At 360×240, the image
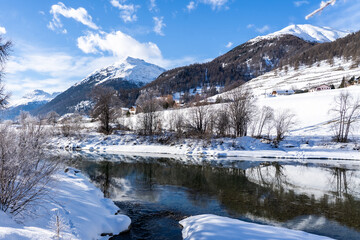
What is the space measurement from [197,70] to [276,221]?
181 meters

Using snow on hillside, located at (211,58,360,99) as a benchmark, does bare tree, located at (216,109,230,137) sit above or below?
below

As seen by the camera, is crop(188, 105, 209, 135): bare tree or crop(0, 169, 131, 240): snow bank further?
crop(188, 105, 209, 135): bare tree

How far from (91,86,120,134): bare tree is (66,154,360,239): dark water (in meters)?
25.5

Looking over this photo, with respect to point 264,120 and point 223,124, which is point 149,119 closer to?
point 223,124

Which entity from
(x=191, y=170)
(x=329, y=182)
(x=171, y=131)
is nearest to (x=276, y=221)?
(x=329, y=182)

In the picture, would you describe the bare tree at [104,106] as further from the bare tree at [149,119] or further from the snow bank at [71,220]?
the snow bank at [71,220]

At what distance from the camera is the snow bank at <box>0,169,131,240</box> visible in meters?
5.19

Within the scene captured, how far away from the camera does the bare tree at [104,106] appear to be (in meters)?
44.8

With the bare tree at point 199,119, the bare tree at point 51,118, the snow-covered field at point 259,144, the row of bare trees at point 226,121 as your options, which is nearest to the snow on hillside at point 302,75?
the snow-covered field at point 259,144

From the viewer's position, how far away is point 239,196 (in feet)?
43.5

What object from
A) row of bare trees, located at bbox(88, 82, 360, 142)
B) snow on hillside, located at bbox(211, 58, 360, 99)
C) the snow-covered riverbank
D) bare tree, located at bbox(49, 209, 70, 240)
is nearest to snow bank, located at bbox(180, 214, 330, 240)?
bare tree, located at bbox(49, 209, 70, 240)

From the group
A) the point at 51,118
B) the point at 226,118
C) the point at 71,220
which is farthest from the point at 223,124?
the point at 71,220

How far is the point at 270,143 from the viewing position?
33.9 m

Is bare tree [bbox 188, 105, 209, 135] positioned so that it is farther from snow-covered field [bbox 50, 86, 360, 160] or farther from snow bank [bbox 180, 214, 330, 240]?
snow bank [bbox 180, 214, 330, 240]
